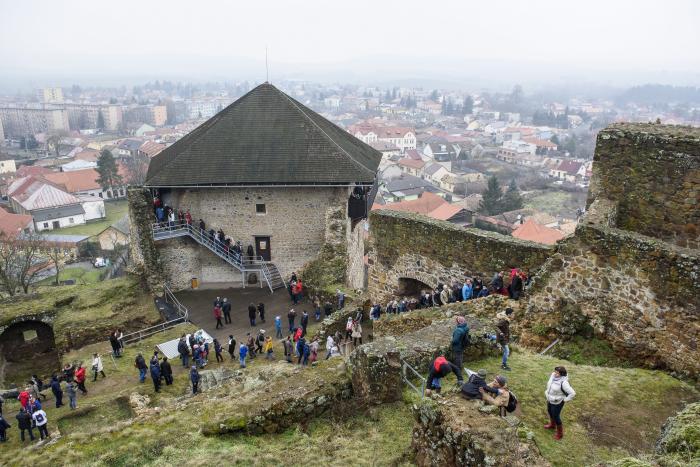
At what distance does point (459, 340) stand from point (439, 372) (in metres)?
1.07

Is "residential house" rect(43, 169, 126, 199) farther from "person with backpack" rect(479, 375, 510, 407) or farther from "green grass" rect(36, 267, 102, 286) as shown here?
"person with backpack" rect(479, 375, 510, 407)

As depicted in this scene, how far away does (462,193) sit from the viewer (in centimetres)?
10069

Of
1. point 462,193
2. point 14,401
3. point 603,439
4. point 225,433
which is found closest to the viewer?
point 603,439

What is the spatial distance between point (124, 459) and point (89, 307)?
12464 mm

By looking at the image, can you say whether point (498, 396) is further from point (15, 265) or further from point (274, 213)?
point (15, 265)

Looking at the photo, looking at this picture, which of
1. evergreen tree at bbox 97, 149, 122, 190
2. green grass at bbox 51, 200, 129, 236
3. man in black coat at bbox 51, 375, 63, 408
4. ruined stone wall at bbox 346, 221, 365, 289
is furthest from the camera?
evergreen tree at bbox 97, 149, 122, 190

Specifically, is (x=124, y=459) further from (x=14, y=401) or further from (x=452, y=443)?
(x=14, y=401)

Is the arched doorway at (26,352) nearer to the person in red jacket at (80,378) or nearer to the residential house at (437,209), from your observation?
the person in red jacket at (80,378)

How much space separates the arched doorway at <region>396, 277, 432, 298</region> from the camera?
17.2 metres

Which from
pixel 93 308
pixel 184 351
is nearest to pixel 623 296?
pixel 184 351

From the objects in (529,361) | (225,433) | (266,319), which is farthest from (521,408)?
(266,319)

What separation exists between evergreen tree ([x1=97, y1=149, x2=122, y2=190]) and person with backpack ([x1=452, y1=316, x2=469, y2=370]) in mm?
97105

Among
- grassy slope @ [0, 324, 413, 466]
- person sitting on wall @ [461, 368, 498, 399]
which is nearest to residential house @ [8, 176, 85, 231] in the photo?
grassy slope @ [0, 324, 413, 466]

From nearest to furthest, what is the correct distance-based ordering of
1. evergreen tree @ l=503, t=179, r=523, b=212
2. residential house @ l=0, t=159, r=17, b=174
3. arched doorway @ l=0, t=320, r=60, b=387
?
arched doorway @ l=0, t=320, r=60, b=387, evergreen tree @ l=503, t=179, r=523, b=212, residential house @ l=0, t=159, r=17, b=174
